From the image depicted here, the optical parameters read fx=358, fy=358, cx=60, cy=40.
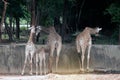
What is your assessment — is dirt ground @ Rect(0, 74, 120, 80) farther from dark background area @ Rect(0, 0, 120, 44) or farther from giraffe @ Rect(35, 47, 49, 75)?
dark background area @ Rect(0, 0, 120, 44)

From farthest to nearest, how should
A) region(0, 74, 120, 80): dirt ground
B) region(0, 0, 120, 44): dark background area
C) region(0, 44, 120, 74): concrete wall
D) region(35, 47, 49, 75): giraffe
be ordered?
1. region(0, 0, 120, 44): dark background area
2. region(0, 44, 120, 74): concrete wall
3. region(35, 47, 49, 75): giraffe
4. region(0, 74, 120, 80): dirt ground

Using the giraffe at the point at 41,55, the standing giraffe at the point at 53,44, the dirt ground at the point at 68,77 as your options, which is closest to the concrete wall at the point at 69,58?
the standing giraffe at the point at 53,44

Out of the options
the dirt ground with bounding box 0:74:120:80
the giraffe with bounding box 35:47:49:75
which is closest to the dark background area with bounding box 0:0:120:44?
the giraffe with bounding box 35:47:49:75

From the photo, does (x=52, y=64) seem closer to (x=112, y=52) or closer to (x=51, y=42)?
(x=51, y=42)

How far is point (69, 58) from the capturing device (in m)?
11.9

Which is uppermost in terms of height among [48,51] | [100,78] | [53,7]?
[53,7]

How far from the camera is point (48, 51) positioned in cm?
1173

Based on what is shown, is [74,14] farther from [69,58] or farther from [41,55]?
[41,55]

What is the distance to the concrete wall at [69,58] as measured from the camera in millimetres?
11766

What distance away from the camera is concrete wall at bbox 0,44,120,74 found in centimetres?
1177

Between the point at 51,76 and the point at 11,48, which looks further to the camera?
the point at 11,48

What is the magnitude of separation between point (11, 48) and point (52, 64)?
1.45 metres

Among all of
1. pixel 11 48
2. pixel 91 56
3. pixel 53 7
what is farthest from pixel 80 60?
pixel 53 7

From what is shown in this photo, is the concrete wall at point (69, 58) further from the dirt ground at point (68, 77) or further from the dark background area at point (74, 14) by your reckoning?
the dark background area at point (74, 14)
